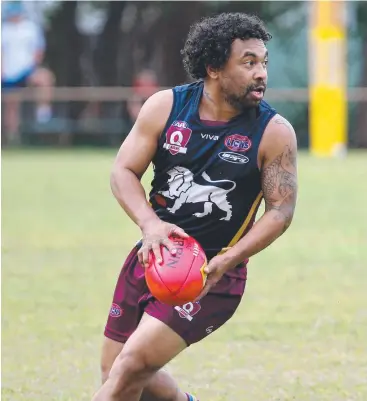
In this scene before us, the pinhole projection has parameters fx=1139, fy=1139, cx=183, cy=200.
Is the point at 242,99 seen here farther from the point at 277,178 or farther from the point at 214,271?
the point at 214,271

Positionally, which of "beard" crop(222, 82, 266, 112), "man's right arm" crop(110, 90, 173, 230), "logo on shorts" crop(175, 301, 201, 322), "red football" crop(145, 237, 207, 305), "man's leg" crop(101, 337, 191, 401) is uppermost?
"beard" crop(222, 82, 266, 112)

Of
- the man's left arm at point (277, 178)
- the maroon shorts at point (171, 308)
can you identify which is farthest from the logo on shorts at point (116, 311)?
the man's left arm at point (277, 178)

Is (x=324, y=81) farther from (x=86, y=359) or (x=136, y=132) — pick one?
(x=136, y=132)

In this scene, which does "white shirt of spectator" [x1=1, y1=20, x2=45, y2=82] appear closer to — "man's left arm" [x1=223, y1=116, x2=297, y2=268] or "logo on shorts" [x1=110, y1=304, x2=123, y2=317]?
"logo on shorts" [x1=110, y1=304, x2=123, y2=317]

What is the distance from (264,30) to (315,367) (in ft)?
8.73

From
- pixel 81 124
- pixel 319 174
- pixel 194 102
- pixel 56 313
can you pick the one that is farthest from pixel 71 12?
pixel 194 102

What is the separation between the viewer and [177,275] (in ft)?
15.2

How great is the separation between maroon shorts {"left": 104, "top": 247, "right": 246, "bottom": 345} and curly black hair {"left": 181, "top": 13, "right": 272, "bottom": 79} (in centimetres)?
91

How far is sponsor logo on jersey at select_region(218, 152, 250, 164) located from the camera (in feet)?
16.2

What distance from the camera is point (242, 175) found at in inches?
196

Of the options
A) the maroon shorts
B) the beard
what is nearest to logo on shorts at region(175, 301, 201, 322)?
the maroon shorts

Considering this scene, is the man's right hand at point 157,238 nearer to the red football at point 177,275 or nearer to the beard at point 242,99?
the red football at point 177,275

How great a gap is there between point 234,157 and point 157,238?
526mm

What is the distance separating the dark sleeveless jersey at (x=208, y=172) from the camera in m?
4.96
